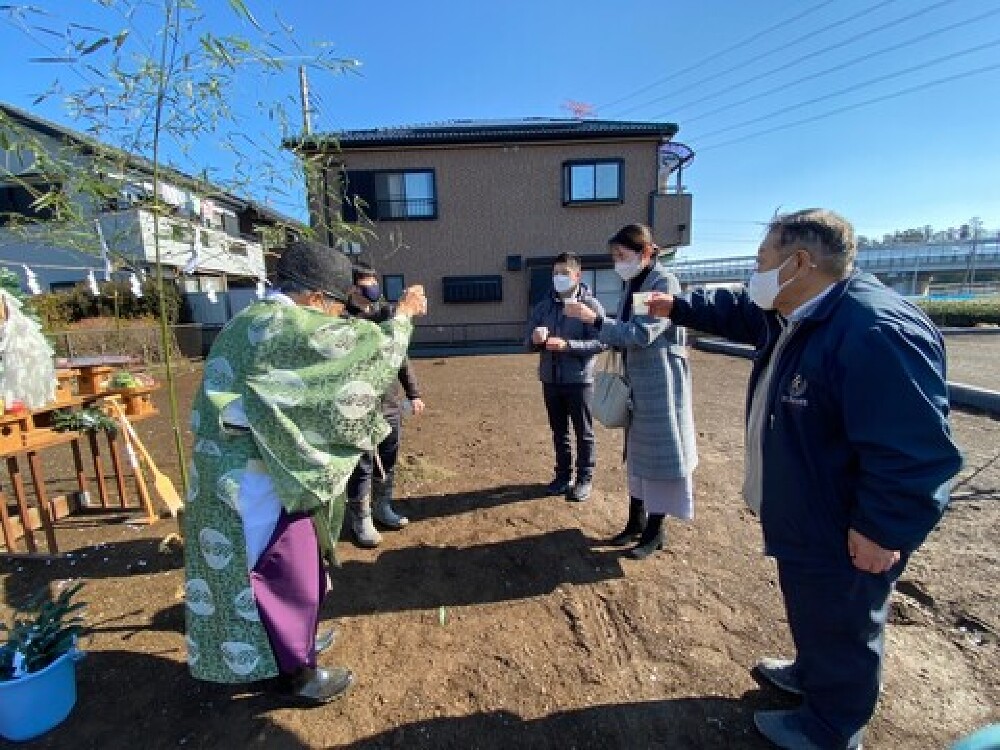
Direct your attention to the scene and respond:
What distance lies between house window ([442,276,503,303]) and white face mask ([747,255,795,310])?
14.2 m

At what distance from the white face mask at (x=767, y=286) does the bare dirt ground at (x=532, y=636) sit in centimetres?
163

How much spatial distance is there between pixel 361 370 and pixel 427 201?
14981 millimetres

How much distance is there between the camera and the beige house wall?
15.2 metres

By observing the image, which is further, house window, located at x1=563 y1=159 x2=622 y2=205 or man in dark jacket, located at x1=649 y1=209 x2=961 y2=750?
house window, located at x1=563 y1=159 x2=622 y2=205

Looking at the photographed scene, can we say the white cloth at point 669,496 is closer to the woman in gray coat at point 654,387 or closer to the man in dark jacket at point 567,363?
the woman in gray coat at point 654,387

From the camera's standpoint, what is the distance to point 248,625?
183 cm

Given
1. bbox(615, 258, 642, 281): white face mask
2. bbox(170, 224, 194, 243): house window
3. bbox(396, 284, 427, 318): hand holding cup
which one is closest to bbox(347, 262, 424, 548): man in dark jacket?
bbox(396, 284, 427, 318): hand holding cup

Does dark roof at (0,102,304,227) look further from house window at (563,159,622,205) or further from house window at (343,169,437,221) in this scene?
house window at (563,159,622,205)

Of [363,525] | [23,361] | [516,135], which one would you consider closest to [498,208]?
[516,135]

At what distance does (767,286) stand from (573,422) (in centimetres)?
226

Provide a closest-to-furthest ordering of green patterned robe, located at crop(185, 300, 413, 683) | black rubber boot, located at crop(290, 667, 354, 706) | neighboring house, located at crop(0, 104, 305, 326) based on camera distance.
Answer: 1. green patterned robe, located at crop(185, 300, 413, 683)
2. black rubber boot, located at crop(290, 667, 354, 706)
3. neighboring house, located at crop(0, 104, 305, 326)

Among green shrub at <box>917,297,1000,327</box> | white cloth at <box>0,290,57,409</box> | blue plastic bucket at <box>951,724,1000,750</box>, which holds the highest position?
white cloth at <box>0,290,57,409</box>

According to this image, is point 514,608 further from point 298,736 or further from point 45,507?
point 45,507

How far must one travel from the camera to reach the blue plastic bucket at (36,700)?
1.80 metres
